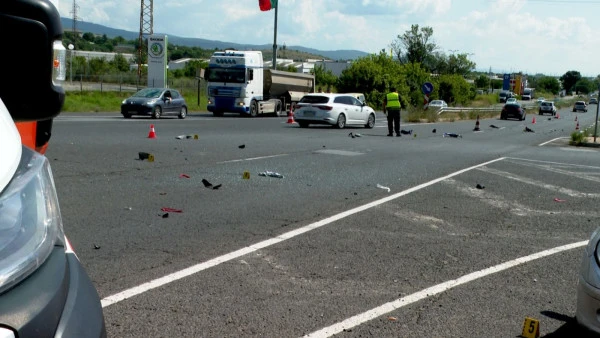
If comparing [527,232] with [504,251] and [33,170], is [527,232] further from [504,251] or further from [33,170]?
[33,170]

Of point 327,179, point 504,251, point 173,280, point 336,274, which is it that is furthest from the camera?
point 327,179

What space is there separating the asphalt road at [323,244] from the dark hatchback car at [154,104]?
58.0 feet

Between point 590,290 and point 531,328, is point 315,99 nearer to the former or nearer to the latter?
point 531,328

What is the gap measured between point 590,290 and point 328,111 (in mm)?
27569

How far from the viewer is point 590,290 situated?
14.1ft

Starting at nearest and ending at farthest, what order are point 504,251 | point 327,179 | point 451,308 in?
point 451,308 < point 504,251 < point 327,179

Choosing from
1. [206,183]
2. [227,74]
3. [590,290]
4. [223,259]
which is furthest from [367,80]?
[590,290]

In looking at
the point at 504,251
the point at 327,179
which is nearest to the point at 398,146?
the point at 327,179

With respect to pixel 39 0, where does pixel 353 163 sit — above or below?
below

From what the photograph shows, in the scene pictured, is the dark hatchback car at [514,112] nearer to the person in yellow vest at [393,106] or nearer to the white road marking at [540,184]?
the person in yellow vest at [393,106]

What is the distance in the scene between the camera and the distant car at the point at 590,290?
425cm

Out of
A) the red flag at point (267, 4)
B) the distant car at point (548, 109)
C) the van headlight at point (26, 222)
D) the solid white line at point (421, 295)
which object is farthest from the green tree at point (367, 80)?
the van headlight at point (26, 222)

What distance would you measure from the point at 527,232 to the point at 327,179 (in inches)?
207

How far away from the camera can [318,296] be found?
5.89m
